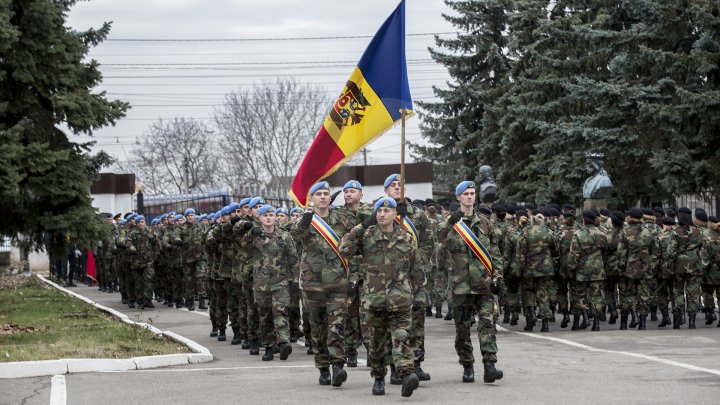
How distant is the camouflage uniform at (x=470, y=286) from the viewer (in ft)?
40.9

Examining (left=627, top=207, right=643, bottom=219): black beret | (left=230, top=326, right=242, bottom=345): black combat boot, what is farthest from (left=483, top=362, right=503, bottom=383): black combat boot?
(left=627, top=207, right=643, bottom=219): black beret

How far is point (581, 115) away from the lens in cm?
2989

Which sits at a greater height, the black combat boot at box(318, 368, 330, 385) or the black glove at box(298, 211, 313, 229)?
the black glove at box(298, 211, 313, 229)

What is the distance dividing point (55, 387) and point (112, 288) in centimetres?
2192

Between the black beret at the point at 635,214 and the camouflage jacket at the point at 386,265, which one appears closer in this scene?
the camouflage jacket at the point at 386,265

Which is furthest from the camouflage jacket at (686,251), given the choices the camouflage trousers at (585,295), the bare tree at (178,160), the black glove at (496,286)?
the bare tree at (178,160)

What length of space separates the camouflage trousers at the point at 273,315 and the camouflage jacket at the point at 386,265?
315cm

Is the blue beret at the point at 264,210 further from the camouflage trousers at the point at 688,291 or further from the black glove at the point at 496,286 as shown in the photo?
the camouflage trousers at the point at 688,291

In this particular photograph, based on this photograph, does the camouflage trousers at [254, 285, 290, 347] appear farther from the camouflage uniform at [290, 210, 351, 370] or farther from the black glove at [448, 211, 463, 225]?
the black glove at [448, 211, 463, 225]

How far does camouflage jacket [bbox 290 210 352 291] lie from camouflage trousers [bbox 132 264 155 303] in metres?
13.9

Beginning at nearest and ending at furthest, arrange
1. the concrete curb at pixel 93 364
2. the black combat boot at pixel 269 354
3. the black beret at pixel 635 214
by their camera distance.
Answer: the concrete curb at pixel 93 364
the black combat boot at pixel 269 354
the black beret at pixel 635 214

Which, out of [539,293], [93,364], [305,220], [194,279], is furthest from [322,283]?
[194,279]

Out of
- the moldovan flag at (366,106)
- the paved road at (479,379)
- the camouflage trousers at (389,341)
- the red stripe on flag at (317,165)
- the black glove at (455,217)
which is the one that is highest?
the moldovan flag at (366,106)

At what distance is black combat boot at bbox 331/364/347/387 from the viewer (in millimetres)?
12297
